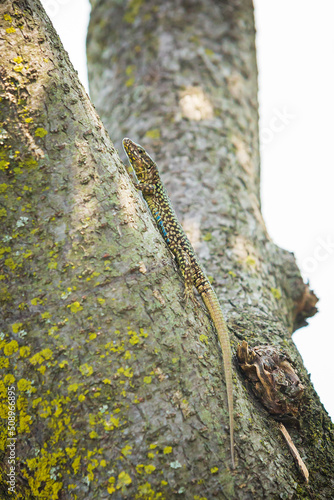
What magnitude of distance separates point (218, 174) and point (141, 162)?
797 mm

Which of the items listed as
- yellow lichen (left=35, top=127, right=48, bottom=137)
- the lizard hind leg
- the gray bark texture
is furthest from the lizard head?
yellow lichen (left=35, top=127, right=48, bottom=137)

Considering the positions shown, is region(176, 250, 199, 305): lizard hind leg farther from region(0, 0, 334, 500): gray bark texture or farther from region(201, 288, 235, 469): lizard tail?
region(201, 288, 235, 469): lizard tail

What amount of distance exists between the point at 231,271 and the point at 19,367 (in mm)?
1954

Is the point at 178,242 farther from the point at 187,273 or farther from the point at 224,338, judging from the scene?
the point at 224,338

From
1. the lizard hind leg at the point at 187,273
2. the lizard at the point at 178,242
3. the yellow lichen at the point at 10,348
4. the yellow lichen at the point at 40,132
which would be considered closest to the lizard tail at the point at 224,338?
the lizard at the point at 178,242

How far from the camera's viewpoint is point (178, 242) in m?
3.13

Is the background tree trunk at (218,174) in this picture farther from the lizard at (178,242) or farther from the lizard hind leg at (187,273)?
the lizard hind leg at (187,273)

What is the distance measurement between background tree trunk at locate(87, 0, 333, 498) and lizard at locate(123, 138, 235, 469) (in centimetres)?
10

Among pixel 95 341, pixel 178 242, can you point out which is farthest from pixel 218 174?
pixel 95 341

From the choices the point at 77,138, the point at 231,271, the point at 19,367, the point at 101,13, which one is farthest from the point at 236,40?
the point at 19,367

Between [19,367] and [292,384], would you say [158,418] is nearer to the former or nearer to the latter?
[19,367]

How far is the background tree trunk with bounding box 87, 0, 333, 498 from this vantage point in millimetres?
1965

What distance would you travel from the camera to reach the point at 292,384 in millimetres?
2330

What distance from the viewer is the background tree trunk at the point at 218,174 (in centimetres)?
196
